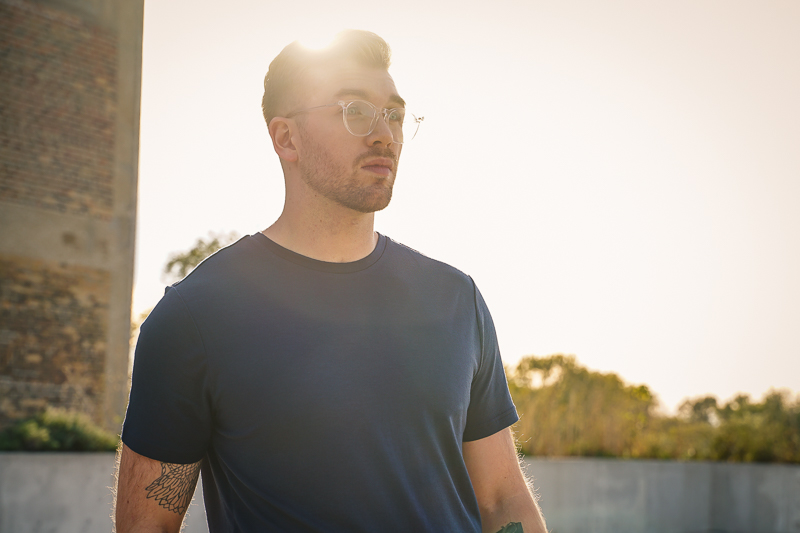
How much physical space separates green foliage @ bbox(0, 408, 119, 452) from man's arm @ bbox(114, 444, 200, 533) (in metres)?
4.91

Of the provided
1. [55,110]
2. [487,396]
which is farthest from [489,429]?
[55,110]

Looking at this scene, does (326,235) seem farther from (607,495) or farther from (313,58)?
(607,495)

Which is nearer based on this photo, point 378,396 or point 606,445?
point 378,396

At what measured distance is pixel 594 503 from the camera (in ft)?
25.5

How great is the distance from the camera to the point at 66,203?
8141 mm

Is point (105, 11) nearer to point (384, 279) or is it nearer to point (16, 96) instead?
point (16, 96)

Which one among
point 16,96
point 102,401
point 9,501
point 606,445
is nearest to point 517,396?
point 606,445

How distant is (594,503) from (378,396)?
7053 millimetres

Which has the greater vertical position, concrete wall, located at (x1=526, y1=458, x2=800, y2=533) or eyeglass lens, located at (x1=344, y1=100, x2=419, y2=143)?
eyeglass lens, located at (x1=344, y1=100, x2=419, y2=143)

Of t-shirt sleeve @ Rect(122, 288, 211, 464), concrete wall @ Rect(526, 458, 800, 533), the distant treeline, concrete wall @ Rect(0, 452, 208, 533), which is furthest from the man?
the distant treeline

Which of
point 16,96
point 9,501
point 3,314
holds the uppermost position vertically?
point 16,96

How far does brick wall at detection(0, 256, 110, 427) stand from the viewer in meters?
7.64

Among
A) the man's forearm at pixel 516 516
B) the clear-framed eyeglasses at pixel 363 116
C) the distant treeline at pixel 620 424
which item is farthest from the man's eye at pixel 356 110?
the distant treeline at pixel 620 424

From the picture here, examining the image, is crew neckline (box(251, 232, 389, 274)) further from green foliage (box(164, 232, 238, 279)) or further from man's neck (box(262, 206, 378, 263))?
green foliage (box(164, 232, 238, 279))
